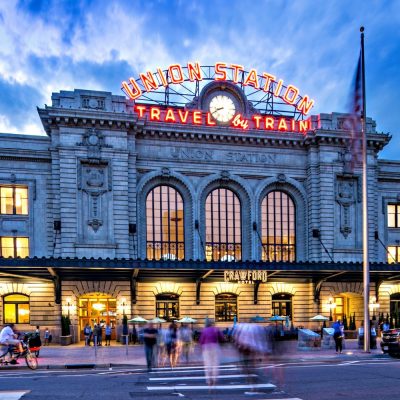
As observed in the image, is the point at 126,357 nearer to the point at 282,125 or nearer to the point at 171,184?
the point at 171,184

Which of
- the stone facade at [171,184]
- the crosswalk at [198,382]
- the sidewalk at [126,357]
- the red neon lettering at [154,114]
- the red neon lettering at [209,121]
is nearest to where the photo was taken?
the crosswalk at [198,382]

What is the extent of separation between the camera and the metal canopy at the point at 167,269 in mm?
31203

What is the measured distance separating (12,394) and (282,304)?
3067cm

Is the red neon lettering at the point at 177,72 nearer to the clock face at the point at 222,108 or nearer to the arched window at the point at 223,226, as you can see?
the clock face at the point at 222,108

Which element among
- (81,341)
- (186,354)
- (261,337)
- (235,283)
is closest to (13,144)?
(81,341)

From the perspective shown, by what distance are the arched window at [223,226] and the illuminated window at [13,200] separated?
48.8 ft

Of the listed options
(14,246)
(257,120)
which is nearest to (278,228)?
(257,120)

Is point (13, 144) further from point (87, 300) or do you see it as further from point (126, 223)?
point (87, 300)

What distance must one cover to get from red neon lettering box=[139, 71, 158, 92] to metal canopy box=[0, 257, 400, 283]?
53.9 ft

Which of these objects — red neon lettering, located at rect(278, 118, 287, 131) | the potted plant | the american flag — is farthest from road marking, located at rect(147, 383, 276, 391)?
red neon lettering, located at rect(278, 118, 287, 131)

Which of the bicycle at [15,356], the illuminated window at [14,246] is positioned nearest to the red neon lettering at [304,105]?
the illuminated window at [14,246]

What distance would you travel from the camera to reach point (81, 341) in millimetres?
36156

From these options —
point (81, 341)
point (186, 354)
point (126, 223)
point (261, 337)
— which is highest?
point (126, 223)

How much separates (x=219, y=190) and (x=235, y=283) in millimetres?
8039
